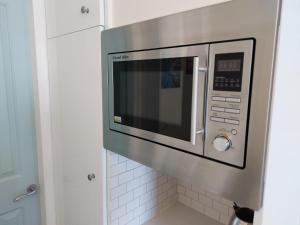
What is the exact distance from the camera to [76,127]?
1.12 meters

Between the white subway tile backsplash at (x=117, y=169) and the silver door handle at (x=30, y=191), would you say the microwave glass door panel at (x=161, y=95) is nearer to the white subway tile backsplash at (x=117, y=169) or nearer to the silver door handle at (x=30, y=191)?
the white subway tile backsplash at (x=117, y=169)

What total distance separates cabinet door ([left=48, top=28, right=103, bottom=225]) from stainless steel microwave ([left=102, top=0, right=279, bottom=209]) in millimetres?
216

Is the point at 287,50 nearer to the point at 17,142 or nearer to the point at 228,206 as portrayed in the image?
the point at 228,206

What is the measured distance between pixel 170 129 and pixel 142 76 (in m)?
0.22

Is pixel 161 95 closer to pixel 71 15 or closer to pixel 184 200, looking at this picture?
pixel 71 15

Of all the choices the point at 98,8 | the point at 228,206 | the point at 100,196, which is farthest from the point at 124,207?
the point at 98,8

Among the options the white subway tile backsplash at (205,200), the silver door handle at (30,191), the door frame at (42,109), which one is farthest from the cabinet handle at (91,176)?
the white subway tile backsplash at (205,200)

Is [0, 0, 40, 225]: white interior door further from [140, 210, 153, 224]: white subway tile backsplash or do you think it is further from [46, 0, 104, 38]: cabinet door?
[140, 210, 153, 224]: white subway tile backsplash

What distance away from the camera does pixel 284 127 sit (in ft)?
1.83

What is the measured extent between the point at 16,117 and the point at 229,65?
1.22 metres

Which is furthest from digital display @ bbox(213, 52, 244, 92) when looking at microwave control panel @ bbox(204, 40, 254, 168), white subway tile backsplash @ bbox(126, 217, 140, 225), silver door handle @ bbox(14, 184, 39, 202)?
silver door handle @ bbox(14, 184, 39, 202)

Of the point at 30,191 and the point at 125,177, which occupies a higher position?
the point at 125,177

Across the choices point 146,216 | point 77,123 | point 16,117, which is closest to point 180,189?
point 146,216

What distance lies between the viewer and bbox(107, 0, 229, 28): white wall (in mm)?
650
